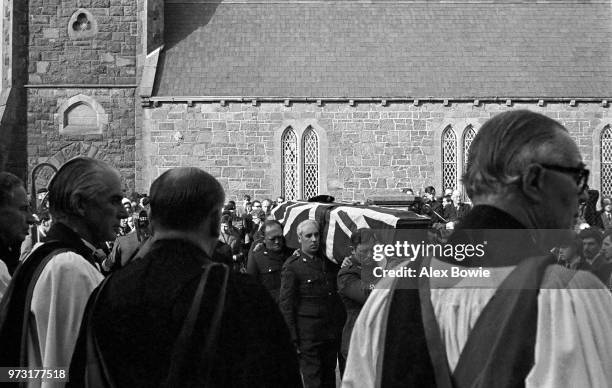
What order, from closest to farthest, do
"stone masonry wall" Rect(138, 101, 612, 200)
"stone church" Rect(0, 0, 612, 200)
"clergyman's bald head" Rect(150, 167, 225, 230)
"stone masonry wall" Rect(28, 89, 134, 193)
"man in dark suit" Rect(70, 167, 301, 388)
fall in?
"man in dark suit" Rect(70, 167, 301, 388) → "clergyman's bald head" Rect(150, 167, 225, 230) → "stone masonry wall" Rect(138, 101, 612, 200) → "stone church" Rect(0, 0, 612, 200) → "stone masonry wall" Rect(28, 89, 134, 193)

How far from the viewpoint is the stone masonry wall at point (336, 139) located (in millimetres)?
29250

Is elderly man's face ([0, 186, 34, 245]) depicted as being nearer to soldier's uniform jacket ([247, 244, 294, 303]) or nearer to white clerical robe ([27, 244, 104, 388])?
white clerical robe ([27, 244, 104, 388])

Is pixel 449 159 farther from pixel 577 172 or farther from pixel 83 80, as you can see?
pixel 577 172

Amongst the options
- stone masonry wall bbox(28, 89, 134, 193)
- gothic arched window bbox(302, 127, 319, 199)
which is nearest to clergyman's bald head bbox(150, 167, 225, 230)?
gothic arched window bbox(302, 127, 319, 199)

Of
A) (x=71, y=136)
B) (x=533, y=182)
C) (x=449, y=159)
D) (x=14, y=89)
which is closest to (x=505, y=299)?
(x=533, y=182)

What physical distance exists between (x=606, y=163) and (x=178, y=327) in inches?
1127

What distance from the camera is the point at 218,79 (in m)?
30.0

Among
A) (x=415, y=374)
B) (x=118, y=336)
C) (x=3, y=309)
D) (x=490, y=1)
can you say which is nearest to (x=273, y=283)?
(x=3, y=309)

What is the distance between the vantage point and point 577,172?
2592 mm

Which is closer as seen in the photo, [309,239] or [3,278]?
[3,278]

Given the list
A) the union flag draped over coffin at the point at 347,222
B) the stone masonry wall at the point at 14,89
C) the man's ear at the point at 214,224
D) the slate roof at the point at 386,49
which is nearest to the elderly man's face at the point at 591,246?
the union flag draped over coffin at the point at 347,222

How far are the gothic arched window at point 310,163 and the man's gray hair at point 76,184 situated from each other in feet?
82.9

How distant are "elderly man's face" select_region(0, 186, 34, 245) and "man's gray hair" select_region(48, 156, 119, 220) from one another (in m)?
1.18

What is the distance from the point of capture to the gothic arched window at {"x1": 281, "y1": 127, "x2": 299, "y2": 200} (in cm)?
2956
